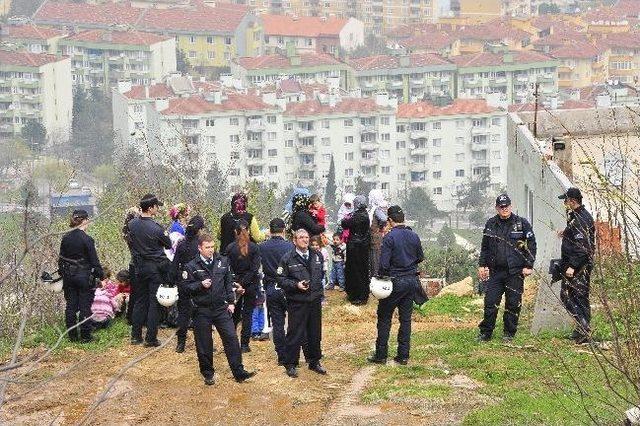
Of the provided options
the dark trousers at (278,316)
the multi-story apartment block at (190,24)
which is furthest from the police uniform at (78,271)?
the multi-story apartment block at (190,24)

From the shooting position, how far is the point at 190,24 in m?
131

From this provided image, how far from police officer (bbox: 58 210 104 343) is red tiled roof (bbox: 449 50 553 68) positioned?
10600cm

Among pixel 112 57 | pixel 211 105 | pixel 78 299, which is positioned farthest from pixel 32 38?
pixel 78 299

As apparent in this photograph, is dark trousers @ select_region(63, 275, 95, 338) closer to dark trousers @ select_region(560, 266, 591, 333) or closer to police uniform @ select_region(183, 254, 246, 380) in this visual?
police uniform @ select_region(183, 254, 246, 380)

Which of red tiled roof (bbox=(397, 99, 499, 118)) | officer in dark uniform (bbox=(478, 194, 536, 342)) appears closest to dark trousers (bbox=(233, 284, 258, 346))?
officer in dark uniform (bbox=(478, 194, 536, 342))

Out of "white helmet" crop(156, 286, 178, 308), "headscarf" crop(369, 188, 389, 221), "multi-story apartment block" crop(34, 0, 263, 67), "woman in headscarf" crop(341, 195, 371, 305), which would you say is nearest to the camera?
"white helmet" crop(156, 286, 178, 308)

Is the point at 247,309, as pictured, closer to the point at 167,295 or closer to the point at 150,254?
the point at 167,295

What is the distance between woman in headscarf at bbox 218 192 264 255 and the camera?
11.4 metres

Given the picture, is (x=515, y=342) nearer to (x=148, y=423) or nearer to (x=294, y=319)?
(x=294, y=319)

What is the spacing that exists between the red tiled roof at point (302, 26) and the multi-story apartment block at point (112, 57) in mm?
16073

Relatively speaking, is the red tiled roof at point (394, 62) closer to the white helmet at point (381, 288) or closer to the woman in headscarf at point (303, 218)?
the woman in headscarf at point (303, 218)

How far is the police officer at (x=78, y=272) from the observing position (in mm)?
11617

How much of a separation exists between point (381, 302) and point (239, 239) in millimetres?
1148

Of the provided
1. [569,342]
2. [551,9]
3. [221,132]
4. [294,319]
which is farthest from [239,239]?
[551,9]
